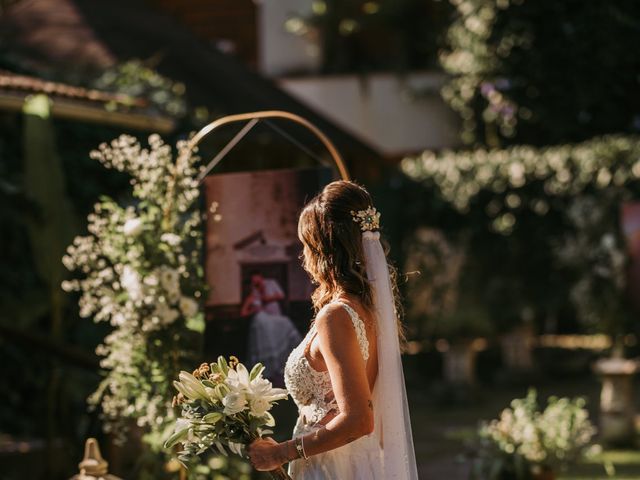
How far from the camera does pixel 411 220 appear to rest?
52.5ft

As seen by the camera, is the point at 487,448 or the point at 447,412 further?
the point at 447,412

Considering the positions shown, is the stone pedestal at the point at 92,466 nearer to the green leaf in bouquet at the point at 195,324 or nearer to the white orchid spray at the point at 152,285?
the white orchid spray at the point at 152,285

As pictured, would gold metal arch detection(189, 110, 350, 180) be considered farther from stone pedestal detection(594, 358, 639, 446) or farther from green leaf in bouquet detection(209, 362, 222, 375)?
stone pedestal detection(594, 358, 639, 446)

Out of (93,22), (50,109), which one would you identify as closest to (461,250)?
(93,22)

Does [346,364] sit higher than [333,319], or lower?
lower

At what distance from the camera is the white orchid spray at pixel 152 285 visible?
6.77 metres

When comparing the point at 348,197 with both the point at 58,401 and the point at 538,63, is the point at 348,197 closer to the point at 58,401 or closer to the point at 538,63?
the point at 58,401

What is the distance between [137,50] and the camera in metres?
15.5

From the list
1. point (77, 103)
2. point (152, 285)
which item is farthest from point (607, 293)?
point (152, 285)

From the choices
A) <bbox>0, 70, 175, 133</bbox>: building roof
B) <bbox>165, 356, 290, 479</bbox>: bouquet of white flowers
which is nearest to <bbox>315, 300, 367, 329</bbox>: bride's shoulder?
<bbox>165, 356, 290, 479</bbox>: bouquet of white flowers

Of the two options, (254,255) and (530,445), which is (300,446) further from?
(530,445)

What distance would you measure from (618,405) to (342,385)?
745 cm

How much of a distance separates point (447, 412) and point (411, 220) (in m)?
2.79

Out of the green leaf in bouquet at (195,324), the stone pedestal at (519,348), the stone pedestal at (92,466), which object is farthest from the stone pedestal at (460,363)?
the stone pedestal at (92,466)
